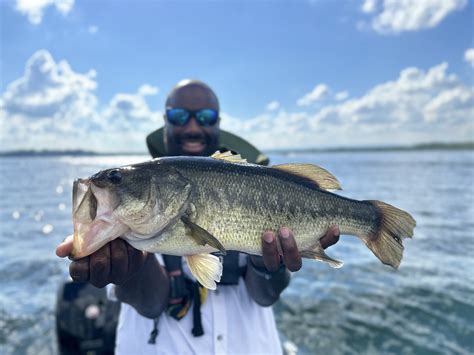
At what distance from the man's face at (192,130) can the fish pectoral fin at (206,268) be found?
2328 millimetres

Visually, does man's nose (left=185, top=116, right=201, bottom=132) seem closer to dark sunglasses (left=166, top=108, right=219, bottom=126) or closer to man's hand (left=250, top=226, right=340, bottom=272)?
dark sunglasses (left=166, top=108, right=219, bottom=126)

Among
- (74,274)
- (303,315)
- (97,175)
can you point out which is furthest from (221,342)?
(303,315)

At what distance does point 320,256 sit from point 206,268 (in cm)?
94

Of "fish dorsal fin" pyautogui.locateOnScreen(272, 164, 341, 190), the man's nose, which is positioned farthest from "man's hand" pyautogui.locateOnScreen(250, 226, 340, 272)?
the man's nose

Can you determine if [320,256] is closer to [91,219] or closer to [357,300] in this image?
[91,219]

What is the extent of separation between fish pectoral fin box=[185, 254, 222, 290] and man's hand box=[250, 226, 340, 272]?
0.39 metres

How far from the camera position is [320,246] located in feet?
10.5

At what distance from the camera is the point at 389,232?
131 inches

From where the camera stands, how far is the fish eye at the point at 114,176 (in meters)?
2.67

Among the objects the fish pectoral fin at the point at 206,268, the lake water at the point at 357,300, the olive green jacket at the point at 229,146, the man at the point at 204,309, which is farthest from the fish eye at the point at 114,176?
the lake water at the point at 357,300

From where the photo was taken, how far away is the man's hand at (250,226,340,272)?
293 centimetres

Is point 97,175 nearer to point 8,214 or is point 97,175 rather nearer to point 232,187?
point 232,187

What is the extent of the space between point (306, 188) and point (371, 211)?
67 centimetres

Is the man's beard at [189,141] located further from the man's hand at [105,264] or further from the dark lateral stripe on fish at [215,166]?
the man's hand at [105,264]
